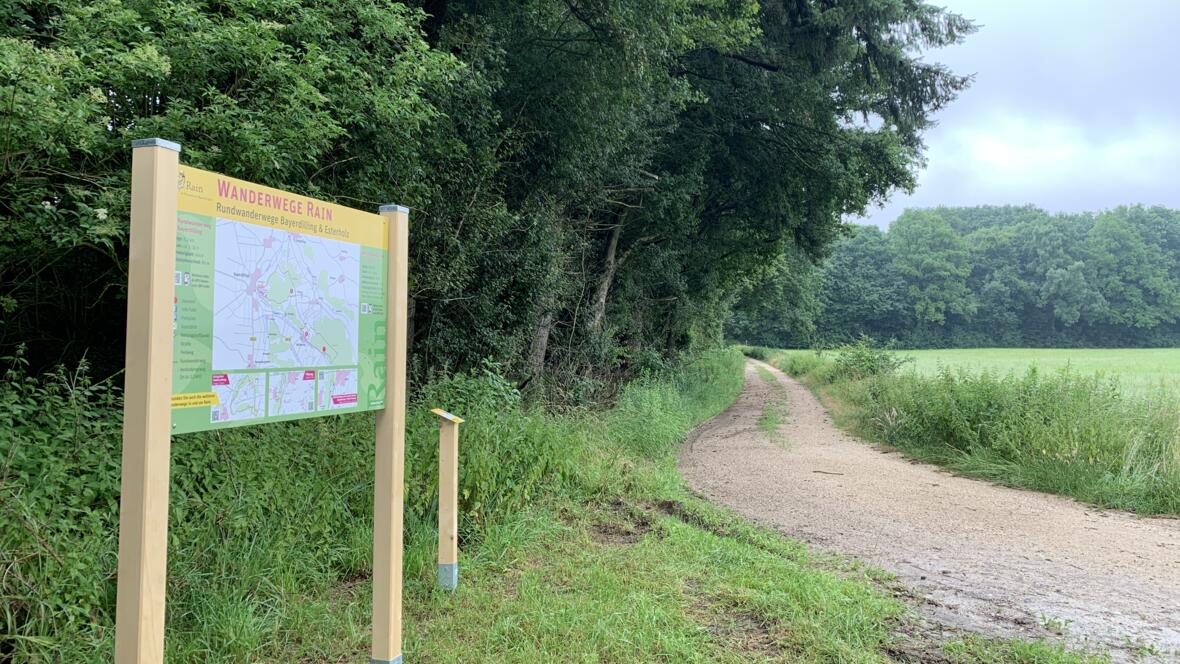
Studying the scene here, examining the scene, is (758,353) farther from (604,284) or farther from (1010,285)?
(604,284)

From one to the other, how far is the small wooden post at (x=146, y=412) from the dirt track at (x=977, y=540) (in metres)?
4.26

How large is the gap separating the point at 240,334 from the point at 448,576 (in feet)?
7.70

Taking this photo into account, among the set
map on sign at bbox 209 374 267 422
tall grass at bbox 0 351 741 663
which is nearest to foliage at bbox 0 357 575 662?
tall grass at bbox 0 351 741 663

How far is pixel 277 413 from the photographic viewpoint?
9.43 ft

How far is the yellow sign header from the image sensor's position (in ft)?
8.25

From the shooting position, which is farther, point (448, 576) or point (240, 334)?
point (448, 576)

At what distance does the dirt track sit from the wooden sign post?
3670mm

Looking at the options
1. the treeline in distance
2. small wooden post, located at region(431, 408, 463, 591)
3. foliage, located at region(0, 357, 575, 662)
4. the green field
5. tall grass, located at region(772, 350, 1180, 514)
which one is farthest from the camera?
the green field

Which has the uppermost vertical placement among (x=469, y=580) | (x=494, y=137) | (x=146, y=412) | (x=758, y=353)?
(x=494, y=137)

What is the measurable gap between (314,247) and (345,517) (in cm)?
243

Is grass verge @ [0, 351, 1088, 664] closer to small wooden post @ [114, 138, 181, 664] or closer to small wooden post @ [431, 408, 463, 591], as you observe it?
small wooden post @ [431, 408, 463, 591]

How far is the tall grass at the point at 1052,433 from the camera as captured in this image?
852 centimetres

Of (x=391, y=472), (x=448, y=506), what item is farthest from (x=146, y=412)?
(x=448, y=506)

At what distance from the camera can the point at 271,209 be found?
285 centimetres
